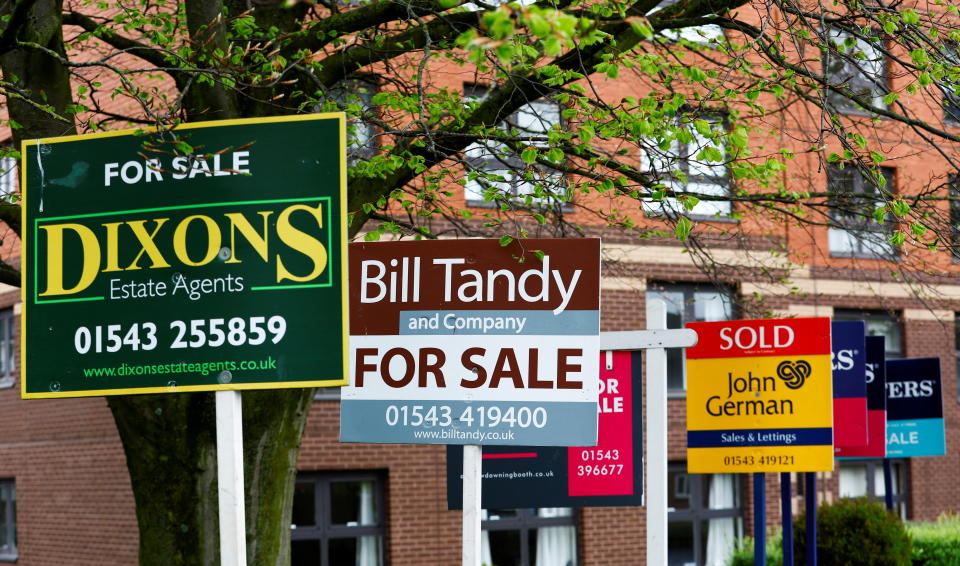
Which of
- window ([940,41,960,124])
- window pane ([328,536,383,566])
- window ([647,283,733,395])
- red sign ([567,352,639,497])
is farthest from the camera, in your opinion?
window ([647,283,733,395])

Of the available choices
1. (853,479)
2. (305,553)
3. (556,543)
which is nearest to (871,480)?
(853,479)

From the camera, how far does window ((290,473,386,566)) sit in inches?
699

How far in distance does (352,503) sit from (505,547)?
253 centimetres

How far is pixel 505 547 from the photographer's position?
19.1 metres

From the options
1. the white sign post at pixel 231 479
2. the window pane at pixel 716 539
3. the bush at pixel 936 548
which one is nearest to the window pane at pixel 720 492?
the window pane at pixel 716 539

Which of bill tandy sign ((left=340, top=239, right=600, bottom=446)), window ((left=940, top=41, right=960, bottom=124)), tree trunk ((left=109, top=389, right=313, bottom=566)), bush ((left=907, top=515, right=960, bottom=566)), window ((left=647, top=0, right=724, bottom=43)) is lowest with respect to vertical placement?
bush ((left=907, top=515, right=960, bottom=566))

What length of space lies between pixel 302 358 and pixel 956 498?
2062 centimetres

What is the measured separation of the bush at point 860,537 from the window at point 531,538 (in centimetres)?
551

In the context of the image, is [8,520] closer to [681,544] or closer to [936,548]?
[681,544]

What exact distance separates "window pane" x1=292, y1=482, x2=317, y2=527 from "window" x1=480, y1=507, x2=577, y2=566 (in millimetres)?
2619

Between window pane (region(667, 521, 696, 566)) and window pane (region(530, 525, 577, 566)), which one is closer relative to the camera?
window pane (region(530, 525, 577, 566))

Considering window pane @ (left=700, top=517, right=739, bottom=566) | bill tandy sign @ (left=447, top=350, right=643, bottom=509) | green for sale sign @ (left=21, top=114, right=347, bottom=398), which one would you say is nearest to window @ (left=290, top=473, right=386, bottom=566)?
window pane @ (left=700, top=517, right=739, bottom=566)

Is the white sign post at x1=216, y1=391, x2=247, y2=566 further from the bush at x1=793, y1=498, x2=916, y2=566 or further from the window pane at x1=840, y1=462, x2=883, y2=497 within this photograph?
the window pane at x1=840, y1=462, x2=883, y2=497

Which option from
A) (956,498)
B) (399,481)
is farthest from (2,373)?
(956,498)
